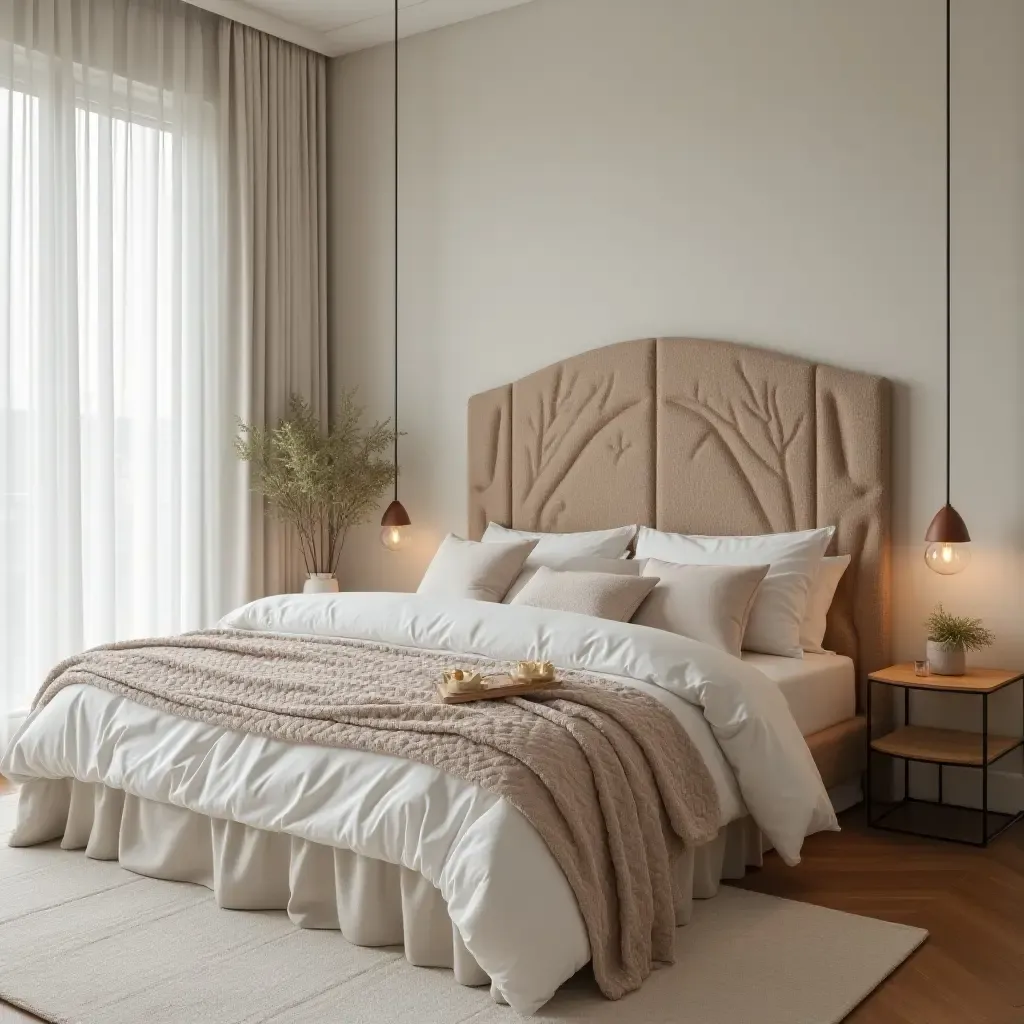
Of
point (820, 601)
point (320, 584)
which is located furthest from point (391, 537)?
point (820, 601)

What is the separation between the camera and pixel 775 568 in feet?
13.4

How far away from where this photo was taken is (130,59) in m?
4.90

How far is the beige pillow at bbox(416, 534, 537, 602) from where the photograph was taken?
441 centimetres

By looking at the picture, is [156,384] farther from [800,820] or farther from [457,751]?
[800,820]

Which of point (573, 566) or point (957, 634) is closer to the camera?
point (957, 634)

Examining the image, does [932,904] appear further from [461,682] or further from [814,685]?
[461,682]

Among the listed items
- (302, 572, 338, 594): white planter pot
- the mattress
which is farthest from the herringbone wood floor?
(302, 572, 338, 594): white planter pot

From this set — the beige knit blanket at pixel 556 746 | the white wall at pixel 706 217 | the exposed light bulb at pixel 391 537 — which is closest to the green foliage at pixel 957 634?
the white wall at pixel 706 217

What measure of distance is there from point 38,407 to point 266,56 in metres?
1.98

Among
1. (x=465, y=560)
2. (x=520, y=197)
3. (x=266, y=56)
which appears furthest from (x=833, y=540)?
(x=266, y=56)

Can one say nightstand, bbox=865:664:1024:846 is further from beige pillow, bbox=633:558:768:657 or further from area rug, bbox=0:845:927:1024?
area rug, bbox=0:845:927:1024

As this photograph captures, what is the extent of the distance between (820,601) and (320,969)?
2.18m

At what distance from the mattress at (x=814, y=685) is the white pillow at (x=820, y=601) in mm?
59

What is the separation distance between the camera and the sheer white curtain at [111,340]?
14.9 ft
